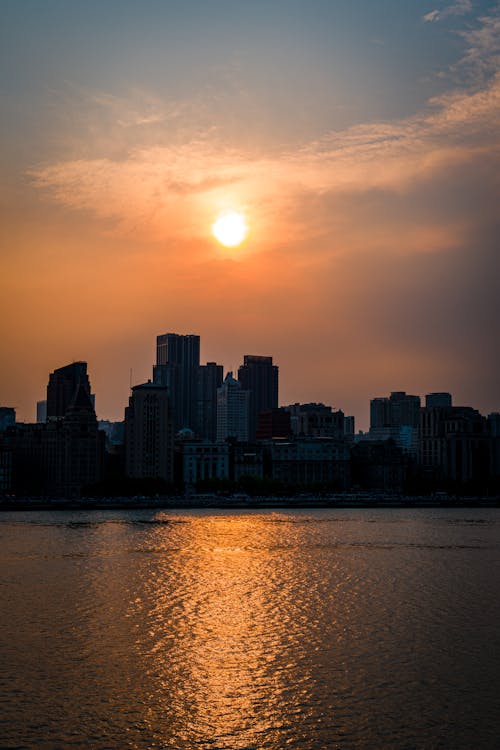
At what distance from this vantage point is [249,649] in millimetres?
54156

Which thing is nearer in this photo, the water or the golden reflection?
the water

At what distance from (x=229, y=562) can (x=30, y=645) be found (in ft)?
152

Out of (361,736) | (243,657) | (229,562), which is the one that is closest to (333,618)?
(243,657)

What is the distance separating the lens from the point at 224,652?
2105 inches

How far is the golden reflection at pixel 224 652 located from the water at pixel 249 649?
13 cm

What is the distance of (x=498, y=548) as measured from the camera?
383 feet

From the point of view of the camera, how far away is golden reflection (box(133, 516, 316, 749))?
1588 inches

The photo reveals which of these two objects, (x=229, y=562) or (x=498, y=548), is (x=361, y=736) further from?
(x=498, y=548)

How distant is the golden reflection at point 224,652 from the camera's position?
40.3 metres

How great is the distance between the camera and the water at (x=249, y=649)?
3972 cm

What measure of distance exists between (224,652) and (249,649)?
1.63 m

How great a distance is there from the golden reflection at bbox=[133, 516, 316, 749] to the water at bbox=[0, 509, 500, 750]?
13cm

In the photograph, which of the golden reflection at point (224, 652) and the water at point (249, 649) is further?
the golden reflection at point (224, 652)

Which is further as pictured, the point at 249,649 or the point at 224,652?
the point at 249,649
